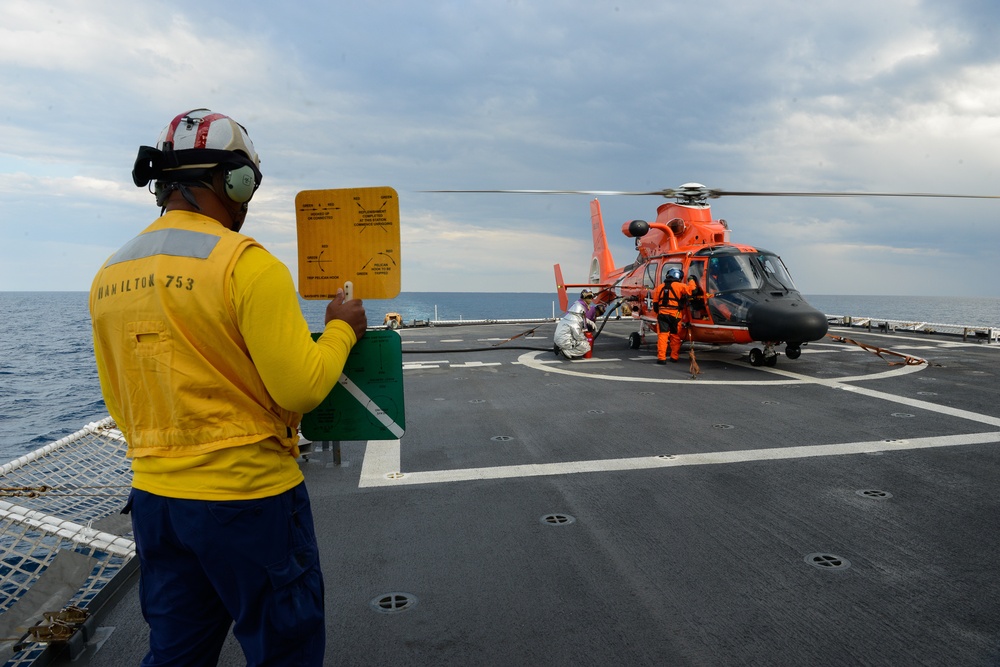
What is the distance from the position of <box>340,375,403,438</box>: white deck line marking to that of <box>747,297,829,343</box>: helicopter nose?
892 cm

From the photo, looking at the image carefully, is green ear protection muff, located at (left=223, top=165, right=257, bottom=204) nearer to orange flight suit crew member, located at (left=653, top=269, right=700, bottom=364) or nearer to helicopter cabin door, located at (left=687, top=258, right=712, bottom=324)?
orange flight suit crew member, located at (left=653, top=269, right=700, bottom=364)

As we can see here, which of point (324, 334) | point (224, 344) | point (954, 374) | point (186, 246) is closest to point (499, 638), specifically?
point (324, 334)

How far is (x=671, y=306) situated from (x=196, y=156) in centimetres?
1036

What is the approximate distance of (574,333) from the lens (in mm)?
11914

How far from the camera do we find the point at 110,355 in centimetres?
171

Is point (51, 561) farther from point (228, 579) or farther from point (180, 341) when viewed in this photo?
point (180, 341)

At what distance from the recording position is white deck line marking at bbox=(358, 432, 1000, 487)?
4781mm

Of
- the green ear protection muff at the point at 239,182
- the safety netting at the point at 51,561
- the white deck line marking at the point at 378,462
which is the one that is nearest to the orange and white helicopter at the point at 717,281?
the white deck line marking at the point at 378,462

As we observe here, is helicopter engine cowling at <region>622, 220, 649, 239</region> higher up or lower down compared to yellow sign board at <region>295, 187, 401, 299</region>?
higher up

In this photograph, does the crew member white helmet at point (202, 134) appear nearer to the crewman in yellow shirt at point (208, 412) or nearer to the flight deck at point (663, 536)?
the crewman in yellow shirt at point (208, 412)

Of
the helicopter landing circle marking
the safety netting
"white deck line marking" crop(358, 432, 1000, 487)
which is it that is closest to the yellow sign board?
the safety netting

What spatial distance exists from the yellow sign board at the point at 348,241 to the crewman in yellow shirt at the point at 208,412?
0.49 metres

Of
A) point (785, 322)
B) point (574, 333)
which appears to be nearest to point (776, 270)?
point (785, 322)

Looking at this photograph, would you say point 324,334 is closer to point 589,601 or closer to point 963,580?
point 589,601
